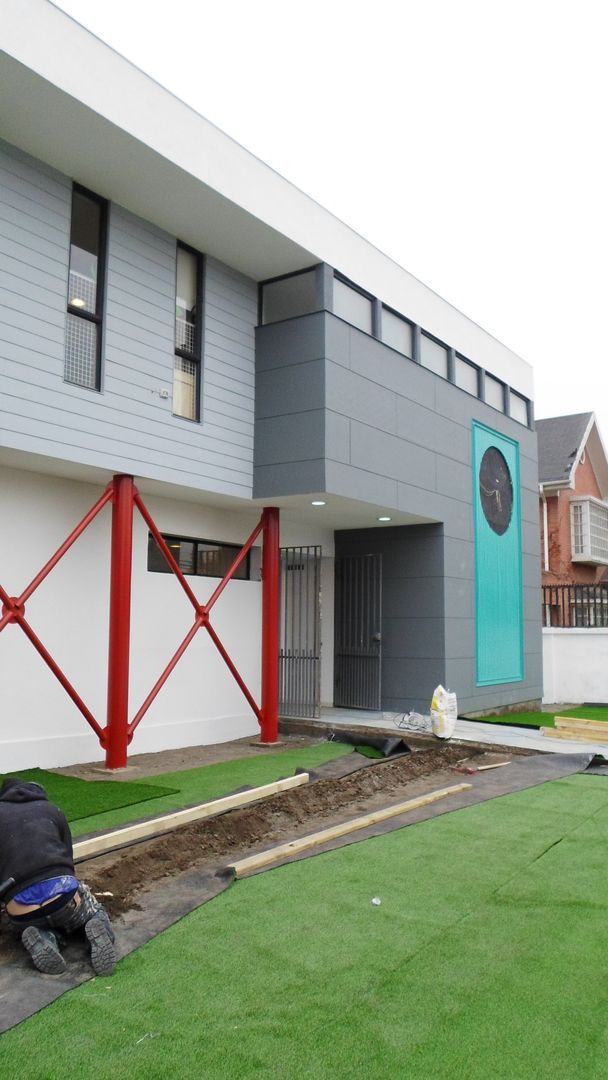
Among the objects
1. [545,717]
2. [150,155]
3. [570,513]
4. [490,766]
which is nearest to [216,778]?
[490,766]

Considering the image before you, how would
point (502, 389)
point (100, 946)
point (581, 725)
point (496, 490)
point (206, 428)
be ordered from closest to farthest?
1. point (100, 946)
2. point (206, 428)
3. point (581, 725)
4. point (496, 490)
5. point (502, 389)

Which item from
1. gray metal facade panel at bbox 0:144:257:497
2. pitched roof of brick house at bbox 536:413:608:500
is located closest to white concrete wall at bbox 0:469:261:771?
gray metal facade panel at bbox 0:144:257:497

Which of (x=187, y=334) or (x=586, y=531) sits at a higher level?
(x=187, y=334)

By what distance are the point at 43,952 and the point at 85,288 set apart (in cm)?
653

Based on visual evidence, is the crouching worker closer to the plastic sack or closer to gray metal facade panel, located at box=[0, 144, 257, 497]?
gray metal facade panel, located at box=[0, 144, 257, 497]

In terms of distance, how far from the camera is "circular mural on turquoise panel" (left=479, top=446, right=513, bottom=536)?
13.4m

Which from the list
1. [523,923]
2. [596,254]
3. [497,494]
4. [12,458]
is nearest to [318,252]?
[12,458]

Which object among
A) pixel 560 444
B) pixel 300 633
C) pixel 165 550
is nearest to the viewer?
pixel 165 550

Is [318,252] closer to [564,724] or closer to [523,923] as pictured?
[564,724]

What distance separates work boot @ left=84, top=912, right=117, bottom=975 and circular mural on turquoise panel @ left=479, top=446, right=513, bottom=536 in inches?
419

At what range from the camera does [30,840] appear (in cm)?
366

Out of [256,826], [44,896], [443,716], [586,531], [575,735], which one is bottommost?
[256,826]

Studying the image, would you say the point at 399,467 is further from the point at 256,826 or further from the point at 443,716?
the point at 256,826

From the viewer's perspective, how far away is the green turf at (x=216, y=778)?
637 centimetres
